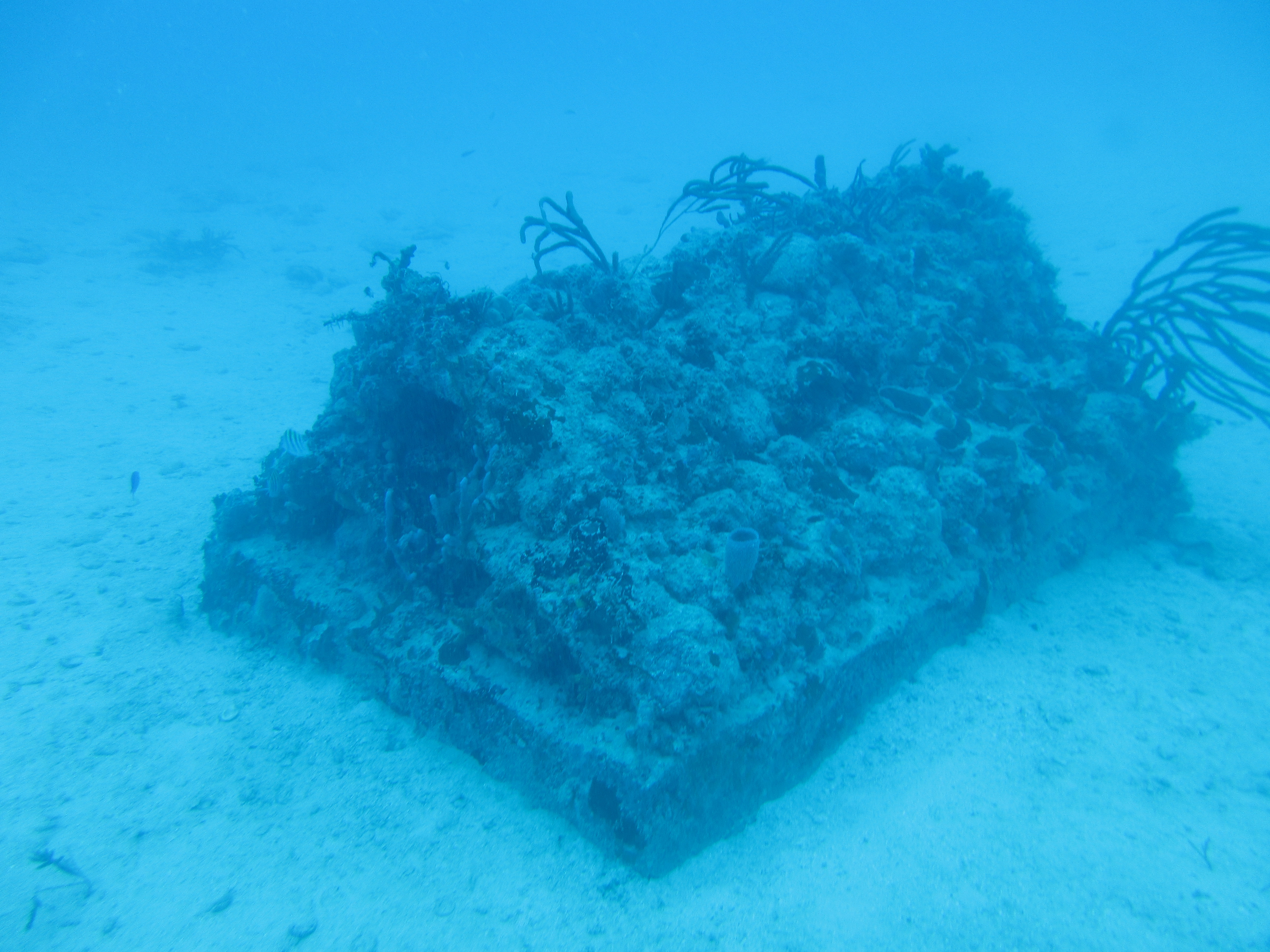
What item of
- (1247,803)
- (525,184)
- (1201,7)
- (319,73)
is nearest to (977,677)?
(1247,803)

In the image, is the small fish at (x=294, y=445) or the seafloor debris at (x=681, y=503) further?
the small fish at (x=294, y=445)

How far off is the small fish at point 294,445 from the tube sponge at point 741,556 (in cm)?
373

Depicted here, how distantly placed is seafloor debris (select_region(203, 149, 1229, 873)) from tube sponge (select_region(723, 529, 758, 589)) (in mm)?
23

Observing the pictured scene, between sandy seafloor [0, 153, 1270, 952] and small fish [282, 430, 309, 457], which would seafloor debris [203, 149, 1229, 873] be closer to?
A: small fish [282, 430, 309, 457]

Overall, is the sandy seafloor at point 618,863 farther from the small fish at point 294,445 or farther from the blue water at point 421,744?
the small fish at point 294,445

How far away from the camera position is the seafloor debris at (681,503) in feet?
10.4

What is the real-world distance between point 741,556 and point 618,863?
174 centimetres

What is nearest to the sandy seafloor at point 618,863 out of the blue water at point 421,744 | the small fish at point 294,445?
the blue water at point 421,744

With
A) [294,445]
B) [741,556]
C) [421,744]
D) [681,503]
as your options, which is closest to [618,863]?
[421,744]

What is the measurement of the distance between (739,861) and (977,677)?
86.3 inches

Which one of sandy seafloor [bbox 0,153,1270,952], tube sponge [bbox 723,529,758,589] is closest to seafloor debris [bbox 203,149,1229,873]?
tube sponge [bbox 723,529,758,589]

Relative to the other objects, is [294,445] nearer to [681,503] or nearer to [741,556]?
[681,503]

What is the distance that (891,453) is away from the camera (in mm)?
4492

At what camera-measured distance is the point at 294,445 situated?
502 cm
